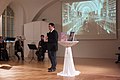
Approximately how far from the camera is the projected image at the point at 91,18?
1105 cm

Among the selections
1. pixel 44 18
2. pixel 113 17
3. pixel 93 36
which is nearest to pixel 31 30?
pixel 44 18

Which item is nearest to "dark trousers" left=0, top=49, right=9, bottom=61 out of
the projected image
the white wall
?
the white wall

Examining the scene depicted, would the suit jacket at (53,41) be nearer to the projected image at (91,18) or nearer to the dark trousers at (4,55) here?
the dark trousers at (4,55)

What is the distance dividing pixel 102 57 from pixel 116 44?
922mm

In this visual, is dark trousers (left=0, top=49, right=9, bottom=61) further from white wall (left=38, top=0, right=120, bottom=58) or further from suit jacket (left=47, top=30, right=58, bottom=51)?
suit jacket (left=47, top=30, right=58, bottom=51)

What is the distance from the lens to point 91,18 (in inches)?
452

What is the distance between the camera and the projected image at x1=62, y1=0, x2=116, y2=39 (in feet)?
36.2

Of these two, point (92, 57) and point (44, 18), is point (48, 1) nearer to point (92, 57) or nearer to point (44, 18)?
point (44, 18)

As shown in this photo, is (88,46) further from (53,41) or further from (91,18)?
(53,41)

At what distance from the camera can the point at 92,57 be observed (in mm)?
11492

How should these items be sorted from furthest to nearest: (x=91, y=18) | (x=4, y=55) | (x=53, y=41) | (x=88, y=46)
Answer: (x=88, y=46), (x=91, y=18), (x=4, y=55), (x=53, y=41)

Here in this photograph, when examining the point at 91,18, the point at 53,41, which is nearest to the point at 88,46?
the point at 91,18

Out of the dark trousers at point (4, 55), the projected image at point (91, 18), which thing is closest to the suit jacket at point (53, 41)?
the dark trousers at point (4, 55)

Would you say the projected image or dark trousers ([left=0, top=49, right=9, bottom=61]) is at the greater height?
the projected image
